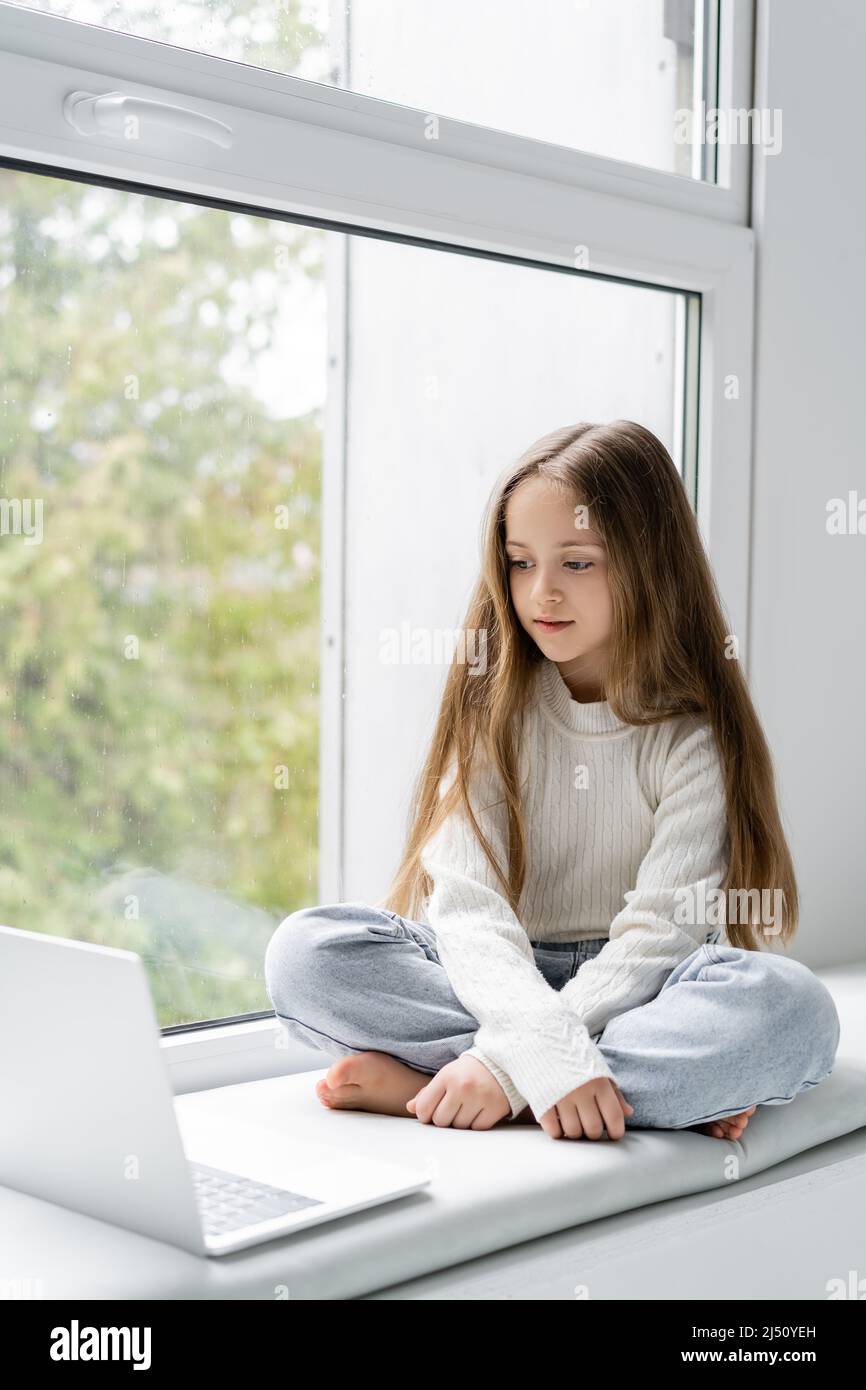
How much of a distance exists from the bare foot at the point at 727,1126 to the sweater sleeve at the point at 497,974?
0.35 feet

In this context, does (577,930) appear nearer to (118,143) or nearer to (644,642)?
(644,642)

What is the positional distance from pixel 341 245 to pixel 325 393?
0.16 metres

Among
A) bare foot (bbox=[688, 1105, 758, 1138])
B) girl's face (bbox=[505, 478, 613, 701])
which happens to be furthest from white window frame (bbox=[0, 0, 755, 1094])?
bare foot (bbox=[688, 1105, 758, 1138])

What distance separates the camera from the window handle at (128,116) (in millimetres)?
1174

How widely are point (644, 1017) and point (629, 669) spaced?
0.34m

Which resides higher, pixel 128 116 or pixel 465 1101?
pixel 128 116

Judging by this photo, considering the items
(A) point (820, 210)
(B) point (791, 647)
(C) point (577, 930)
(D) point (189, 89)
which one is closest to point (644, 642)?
(C) point (577, 930)

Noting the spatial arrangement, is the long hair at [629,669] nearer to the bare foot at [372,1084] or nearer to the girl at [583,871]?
the girl at [583,871]

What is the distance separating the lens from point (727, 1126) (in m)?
1.10

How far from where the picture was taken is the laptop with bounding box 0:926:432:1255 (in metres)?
0.84

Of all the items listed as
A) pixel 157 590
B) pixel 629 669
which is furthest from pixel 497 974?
pixel 157 590

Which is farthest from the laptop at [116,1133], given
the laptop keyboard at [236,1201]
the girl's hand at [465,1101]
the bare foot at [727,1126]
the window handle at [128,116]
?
the window handle at [128,116]

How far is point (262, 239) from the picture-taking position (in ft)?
4.63

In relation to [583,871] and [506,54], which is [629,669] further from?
[506,54]
